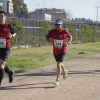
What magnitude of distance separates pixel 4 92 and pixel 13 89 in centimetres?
45

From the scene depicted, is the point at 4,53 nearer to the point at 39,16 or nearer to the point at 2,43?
the point at 2,43

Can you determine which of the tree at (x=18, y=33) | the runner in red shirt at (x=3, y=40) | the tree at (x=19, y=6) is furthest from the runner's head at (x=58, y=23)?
the tree at (x=19, y=6)

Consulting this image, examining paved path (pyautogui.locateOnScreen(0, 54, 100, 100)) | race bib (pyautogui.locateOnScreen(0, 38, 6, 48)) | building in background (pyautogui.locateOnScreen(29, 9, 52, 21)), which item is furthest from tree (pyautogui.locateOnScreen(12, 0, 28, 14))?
race bib (pyautogui.locateOnScreen(0, 38, 6, 48))

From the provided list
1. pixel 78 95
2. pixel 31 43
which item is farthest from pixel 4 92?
pixel 31 43

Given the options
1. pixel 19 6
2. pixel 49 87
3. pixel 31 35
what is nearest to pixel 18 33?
pixel 31 35

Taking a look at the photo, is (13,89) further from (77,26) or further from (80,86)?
(77,26)

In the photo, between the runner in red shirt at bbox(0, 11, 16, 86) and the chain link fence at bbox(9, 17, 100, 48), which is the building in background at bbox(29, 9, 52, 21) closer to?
the chain link fence at bbox(9, 17, 100, 48)

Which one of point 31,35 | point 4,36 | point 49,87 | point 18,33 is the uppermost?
point 4,36

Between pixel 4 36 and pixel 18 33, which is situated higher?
pixel 4 36

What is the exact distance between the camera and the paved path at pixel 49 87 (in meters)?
7.97

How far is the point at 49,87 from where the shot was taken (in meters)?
9.15

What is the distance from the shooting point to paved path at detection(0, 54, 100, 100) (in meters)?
7.97

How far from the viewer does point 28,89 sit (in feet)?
28.8

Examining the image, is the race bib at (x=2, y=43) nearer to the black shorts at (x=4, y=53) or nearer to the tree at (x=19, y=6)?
the black shorts at (x=4, y=53)
